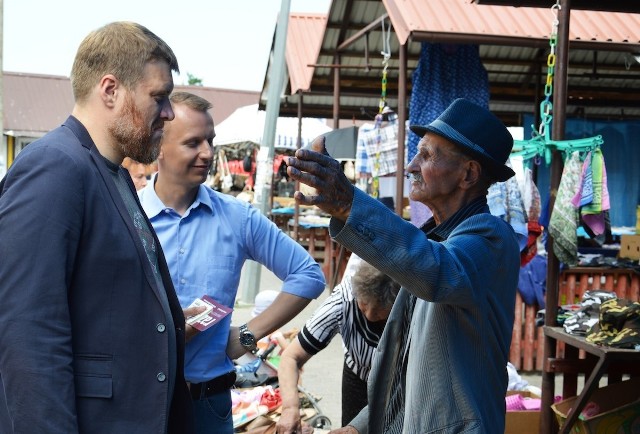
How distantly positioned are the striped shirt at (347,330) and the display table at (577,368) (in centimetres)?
143

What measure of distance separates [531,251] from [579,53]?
18.4 ft

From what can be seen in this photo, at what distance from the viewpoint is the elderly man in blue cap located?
1820 mm

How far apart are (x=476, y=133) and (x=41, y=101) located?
32770 millimetres

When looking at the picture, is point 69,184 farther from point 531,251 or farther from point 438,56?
point 438,56

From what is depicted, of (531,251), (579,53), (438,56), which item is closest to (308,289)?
(531,251)

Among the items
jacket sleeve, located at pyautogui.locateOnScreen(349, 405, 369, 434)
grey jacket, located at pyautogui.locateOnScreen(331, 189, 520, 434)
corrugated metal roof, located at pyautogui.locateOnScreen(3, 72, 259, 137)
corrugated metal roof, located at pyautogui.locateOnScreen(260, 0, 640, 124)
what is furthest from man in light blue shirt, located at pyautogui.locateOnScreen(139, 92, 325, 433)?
corrugated metal roof, located at pyautogui.locateOnScreen(3, 72, 259, 137)

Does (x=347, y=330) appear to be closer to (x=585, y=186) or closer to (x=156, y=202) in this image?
(x=156, y=202)

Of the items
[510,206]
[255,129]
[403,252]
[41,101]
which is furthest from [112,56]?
[41,101]

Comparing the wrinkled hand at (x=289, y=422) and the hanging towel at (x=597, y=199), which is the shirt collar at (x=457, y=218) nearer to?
the wrinkled hand at (x=289, y=422)

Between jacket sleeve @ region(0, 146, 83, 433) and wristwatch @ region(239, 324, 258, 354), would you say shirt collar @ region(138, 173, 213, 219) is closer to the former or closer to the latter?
wristwatch @ region(239, 324, 258, 354)

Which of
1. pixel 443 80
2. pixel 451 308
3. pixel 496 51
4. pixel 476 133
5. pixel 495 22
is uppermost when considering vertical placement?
pixel 496 51

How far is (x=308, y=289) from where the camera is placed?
3445mm

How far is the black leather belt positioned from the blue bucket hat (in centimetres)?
133

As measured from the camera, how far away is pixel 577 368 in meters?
5.00
